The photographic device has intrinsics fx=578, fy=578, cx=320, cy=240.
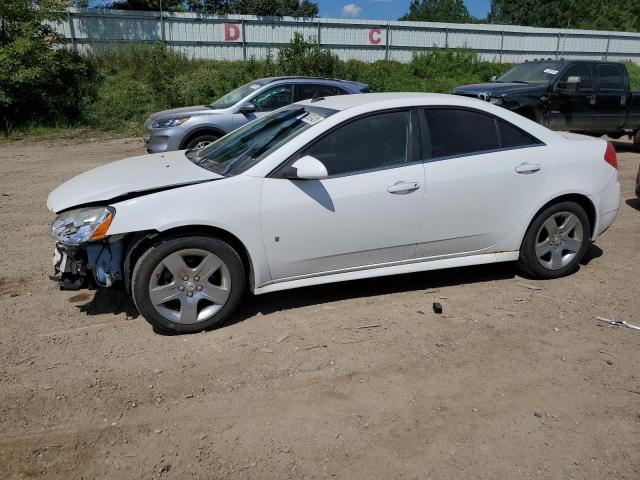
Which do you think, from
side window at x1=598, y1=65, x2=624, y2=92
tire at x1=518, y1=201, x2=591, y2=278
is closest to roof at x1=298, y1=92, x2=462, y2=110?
tire at x1=518, y1=201, x2=591, y2=278

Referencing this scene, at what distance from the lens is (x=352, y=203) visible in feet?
14.3

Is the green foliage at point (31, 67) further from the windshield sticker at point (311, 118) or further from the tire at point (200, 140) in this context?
the windshield sticker at point (311, 118)

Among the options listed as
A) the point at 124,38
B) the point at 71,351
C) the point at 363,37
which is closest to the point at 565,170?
the point at 71,351

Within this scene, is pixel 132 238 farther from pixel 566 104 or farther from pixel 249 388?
pixel 566 104

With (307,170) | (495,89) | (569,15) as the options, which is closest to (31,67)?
(495,89)

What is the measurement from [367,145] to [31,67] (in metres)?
14.9

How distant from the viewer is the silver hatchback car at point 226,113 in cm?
1032

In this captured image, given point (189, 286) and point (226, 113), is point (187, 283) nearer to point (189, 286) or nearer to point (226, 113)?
point (189, 286)

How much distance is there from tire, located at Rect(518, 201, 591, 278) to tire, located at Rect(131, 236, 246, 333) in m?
2.57

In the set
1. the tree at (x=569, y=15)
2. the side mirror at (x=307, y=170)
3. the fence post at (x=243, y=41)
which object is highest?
the tree at (x=569, y=15)

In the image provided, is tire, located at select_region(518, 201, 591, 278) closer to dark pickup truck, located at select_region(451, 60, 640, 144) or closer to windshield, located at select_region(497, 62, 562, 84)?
dark pickup truck, located at select_region(451, 60, 640, 144)

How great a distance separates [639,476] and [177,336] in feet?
9.84

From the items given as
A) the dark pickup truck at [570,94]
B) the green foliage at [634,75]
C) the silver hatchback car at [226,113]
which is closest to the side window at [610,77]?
the dark pickup truck at [570,94]

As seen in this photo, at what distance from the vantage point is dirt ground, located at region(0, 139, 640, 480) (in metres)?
2.96
